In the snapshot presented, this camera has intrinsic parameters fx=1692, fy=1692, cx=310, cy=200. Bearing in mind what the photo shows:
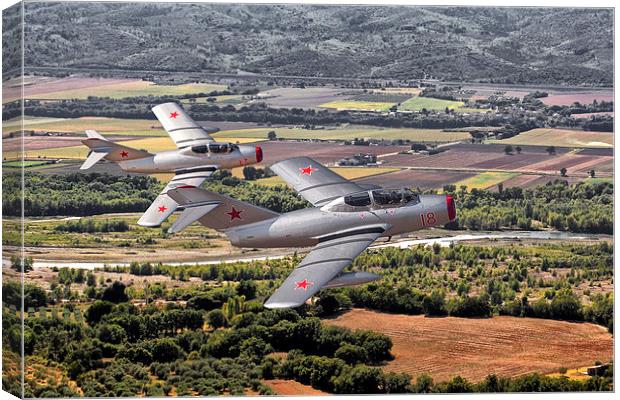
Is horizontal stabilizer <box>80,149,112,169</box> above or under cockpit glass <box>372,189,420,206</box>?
above

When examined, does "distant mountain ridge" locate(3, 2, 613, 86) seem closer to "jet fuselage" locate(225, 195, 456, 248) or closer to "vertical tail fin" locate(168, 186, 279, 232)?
"vertical tail fin" locate(168, 186, 279, 232)

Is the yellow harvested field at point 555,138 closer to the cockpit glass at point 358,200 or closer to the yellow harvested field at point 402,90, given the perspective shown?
the yellow harvested field at point 402,90

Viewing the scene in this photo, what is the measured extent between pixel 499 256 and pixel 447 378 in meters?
5.40

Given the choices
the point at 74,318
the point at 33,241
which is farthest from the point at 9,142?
the point at 74,318

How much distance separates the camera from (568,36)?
5391 centimetres

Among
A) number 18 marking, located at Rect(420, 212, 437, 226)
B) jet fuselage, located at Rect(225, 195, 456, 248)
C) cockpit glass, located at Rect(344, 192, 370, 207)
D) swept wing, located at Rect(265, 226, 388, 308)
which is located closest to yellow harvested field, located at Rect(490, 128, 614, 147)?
jet fuselage, located at Rect(225, 195, 456, 248)

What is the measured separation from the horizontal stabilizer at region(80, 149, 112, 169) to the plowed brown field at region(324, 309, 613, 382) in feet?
30.5

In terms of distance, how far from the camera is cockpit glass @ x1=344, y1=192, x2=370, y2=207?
47.9 metres

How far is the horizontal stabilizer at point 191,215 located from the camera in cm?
4791

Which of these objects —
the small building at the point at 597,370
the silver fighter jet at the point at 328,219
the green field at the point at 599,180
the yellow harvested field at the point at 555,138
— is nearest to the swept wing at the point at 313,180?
the silver fighter jet at the point at 328,219

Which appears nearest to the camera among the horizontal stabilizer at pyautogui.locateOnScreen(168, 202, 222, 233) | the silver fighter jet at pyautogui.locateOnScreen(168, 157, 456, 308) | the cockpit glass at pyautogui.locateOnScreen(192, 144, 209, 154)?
the silver fighter jet at pyautogui.locateOnScreen(168, 157, 456, 308)

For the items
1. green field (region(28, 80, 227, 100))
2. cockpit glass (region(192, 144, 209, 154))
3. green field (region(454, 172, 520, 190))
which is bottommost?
green field (region(454, 172, 520, 190))

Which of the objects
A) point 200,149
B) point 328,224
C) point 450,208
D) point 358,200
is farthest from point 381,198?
point 200,149

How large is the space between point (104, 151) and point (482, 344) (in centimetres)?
1387
